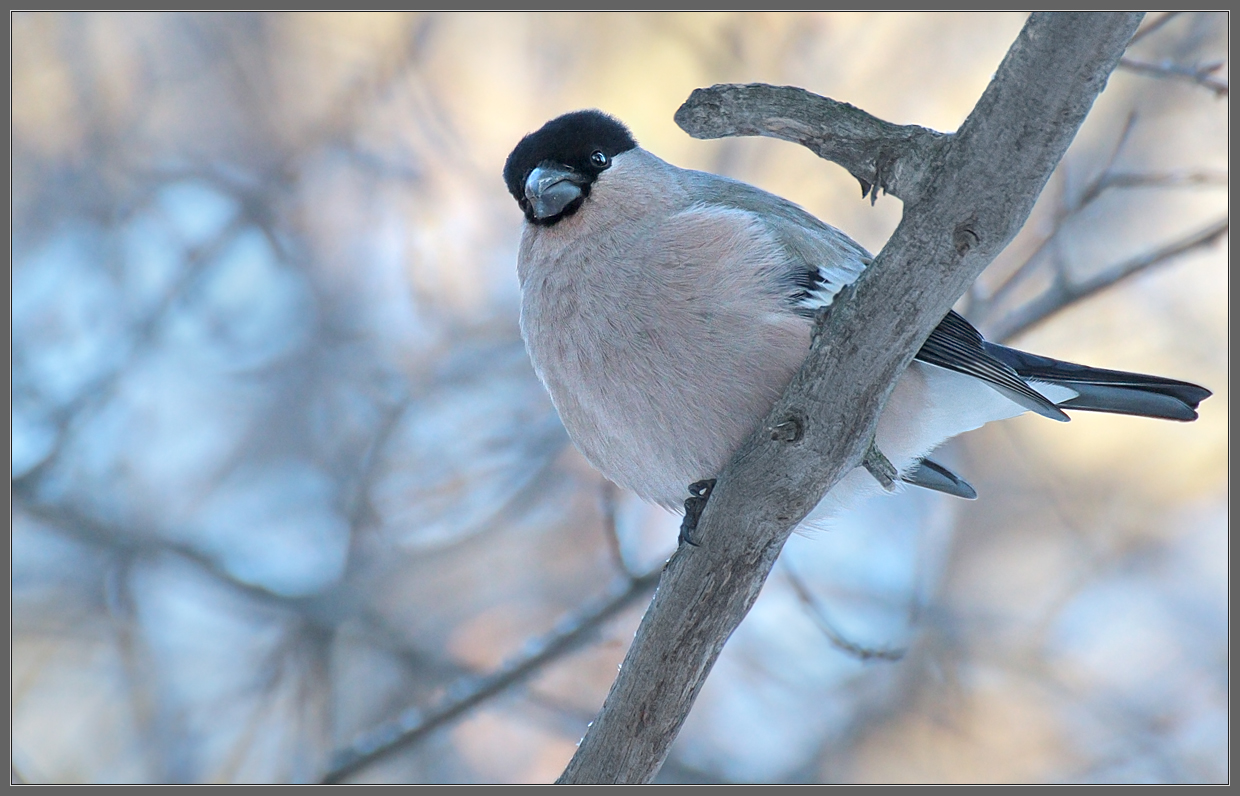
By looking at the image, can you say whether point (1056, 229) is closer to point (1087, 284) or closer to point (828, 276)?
point (1087, 284)

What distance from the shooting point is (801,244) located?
3588mm

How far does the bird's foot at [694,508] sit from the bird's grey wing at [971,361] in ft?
2.76

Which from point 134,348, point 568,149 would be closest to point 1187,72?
point 568,149

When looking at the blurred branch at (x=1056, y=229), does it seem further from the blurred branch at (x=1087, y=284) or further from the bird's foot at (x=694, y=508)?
the bird's foot at (x=694, y=508)

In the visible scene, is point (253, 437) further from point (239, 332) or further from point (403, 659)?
point (403, 659)

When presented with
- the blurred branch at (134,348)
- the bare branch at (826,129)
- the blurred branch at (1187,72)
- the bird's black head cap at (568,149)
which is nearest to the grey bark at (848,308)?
the bare branch at (826,129)

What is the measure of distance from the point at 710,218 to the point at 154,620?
4741mm

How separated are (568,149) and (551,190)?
0.27 meters

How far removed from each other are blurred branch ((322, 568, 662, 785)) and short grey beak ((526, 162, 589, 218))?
152cm

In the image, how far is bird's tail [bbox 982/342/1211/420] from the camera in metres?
3.78

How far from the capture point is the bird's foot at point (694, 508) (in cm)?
299

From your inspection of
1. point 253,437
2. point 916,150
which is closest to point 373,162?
point 253,437

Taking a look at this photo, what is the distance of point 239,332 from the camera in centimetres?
687

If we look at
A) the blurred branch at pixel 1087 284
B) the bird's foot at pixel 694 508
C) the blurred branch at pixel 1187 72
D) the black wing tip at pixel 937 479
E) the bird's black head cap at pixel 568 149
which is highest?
the blurred branch at pixel 1187 72
